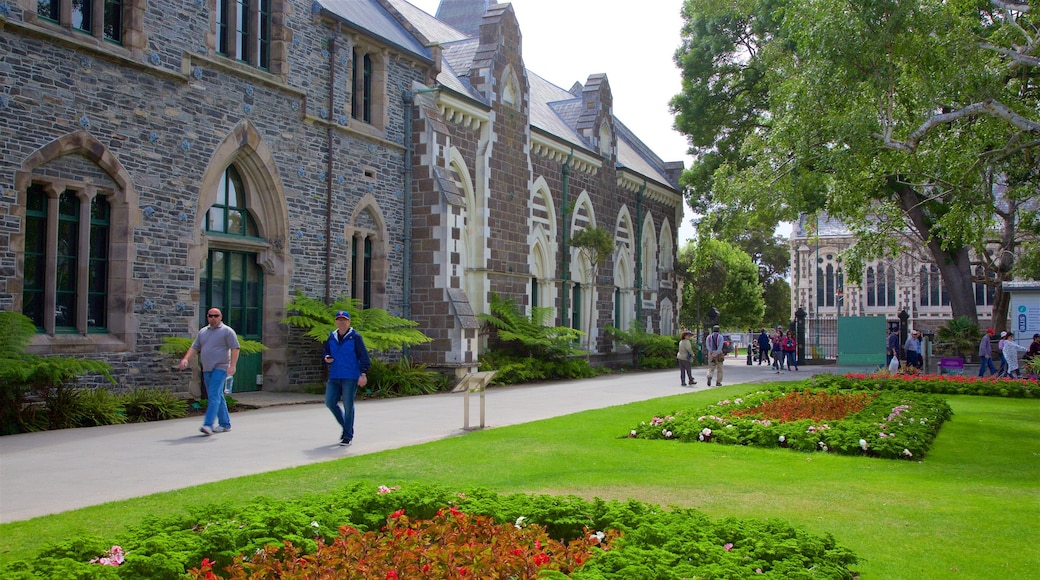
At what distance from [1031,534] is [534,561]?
409 centimetres

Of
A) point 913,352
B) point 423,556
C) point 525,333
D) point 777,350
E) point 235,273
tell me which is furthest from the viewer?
point 777,350

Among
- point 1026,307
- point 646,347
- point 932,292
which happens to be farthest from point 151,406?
point 932,292

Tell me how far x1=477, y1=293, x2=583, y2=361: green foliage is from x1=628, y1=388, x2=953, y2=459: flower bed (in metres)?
9.34

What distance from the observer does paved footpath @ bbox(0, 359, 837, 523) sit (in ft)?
26.2

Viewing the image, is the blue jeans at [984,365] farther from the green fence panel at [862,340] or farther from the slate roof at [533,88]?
the slate roof at [533,88]

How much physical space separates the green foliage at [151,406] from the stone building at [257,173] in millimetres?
730

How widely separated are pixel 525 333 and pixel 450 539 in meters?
19.0

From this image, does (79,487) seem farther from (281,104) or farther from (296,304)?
(281,104)

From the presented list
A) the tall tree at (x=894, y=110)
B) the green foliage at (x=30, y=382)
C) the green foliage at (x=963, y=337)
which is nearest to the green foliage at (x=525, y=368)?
the tall tree at (x=894, y=110)

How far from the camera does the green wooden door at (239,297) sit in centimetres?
1662

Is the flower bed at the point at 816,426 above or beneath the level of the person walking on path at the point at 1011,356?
beneath

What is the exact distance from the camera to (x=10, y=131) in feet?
41.0

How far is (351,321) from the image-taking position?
718 inches

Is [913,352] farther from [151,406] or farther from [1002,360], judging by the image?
[151,406]
